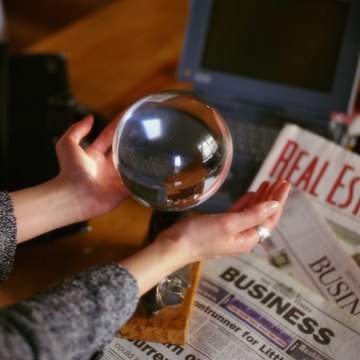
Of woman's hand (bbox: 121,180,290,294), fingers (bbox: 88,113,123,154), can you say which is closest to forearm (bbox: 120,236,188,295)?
woman's hand (bbox: 121,180,290,294)

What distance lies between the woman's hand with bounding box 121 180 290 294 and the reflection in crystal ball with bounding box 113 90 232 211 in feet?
0.16

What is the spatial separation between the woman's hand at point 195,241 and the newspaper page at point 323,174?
0.20m

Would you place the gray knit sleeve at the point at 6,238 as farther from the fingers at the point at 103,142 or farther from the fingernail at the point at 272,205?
the fingernail at the point at 272,205

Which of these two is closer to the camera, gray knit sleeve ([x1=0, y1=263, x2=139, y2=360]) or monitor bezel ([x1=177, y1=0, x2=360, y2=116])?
gray knit sleeve ([x1=0, y1=263, x2=139, y2=360])

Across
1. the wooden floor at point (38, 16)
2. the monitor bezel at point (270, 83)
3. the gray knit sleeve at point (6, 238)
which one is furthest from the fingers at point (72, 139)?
the wooden floor at point (38, 16)

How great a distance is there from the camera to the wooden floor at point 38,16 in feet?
7.76

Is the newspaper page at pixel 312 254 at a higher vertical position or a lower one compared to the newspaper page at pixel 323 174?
lower

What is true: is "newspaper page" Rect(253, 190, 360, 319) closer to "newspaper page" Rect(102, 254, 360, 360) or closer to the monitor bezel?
"newspaper page" Rect(102, 254, 360, 360)

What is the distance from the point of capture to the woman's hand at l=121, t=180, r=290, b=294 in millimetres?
610

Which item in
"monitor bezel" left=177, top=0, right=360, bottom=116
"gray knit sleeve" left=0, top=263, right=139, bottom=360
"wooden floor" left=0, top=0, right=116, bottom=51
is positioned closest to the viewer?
"gray knit sleeve" left=0, top=263, right=139, bottom=360

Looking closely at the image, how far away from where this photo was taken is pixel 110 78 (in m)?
1.18

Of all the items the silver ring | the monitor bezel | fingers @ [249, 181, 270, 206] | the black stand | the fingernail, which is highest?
the monitor bezel

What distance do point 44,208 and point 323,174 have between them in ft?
1.49

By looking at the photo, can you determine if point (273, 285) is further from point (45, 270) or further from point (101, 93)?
point (101, 93)
